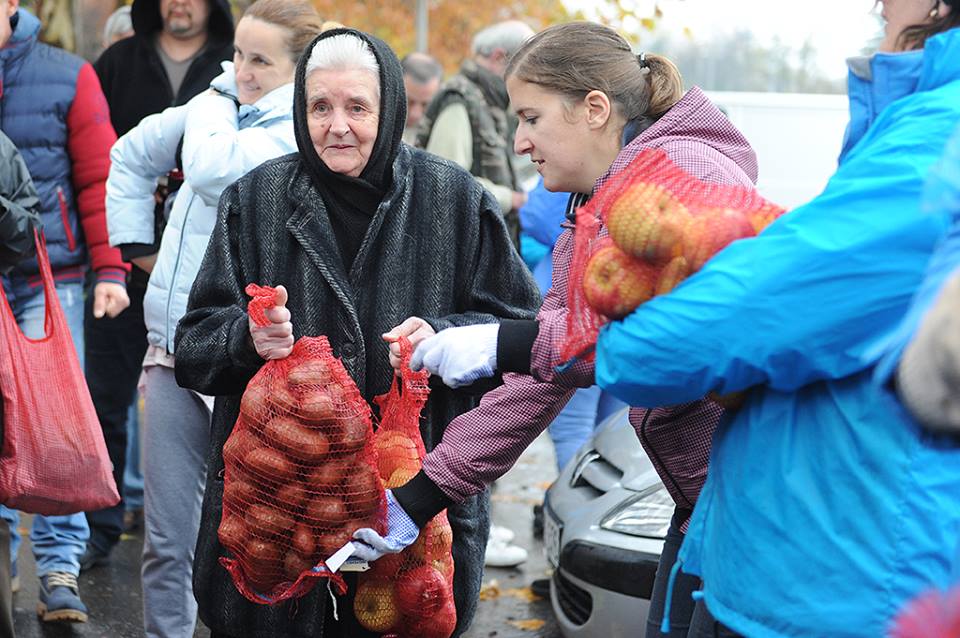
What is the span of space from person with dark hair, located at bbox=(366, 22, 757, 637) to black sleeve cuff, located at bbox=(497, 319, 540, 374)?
5.8 inches

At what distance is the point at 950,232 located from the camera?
62.9 inches

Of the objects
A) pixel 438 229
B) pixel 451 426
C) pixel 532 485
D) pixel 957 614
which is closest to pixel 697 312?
pixel 957 614

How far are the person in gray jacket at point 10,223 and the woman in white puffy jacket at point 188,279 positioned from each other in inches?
16.6

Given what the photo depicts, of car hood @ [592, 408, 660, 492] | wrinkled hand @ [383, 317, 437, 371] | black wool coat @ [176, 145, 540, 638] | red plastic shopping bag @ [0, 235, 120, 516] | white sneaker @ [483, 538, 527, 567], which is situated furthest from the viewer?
white sneaker @ [483, 538, 527, 567]

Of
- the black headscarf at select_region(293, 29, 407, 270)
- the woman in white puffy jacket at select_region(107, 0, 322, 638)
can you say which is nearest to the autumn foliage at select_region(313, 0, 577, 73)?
the woman in white puffy jacket at select_region(107, 0, 322, 638)

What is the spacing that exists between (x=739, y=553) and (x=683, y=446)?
0.62 metres

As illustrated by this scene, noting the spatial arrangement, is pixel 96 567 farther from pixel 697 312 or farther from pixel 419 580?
pixel 697 312

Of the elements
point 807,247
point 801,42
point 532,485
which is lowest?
point 532,485

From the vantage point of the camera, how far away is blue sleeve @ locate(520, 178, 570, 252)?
616cm

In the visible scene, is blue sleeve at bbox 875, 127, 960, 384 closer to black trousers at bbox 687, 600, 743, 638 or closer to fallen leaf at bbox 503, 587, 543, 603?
black trousers at bbox 687, 600, 743, 638

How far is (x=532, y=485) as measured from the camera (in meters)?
8.19

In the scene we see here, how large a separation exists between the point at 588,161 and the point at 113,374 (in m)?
3.64

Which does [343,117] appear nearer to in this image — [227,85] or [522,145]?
[522,145]

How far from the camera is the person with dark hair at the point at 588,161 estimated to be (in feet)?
8.79
